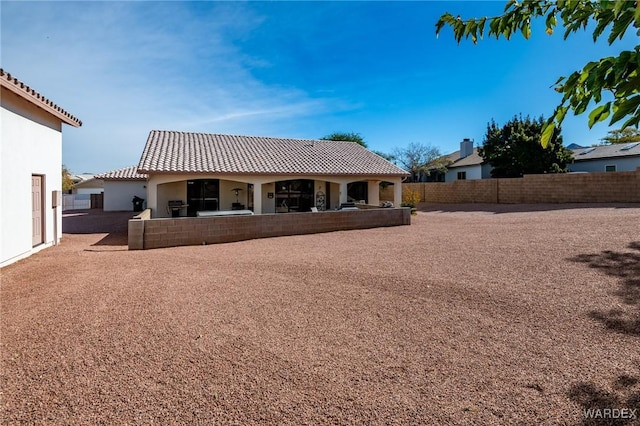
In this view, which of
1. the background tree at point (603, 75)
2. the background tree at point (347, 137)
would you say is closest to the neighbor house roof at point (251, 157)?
the background tree at point (603, 75)

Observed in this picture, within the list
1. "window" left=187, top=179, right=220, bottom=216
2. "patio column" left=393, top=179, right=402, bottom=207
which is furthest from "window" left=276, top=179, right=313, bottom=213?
"patio column" left=393, top=179, right=402, bottom=207

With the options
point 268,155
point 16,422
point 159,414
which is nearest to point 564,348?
point 159,414

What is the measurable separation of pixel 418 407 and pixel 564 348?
2203 millimetres

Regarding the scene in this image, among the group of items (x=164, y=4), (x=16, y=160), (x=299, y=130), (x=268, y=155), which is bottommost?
(x=16, y=160)

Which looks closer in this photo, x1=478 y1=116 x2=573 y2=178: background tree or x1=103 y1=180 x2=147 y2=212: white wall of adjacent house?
x1=103 y1=180 x2=147 y2=212: white wall of adjacent house

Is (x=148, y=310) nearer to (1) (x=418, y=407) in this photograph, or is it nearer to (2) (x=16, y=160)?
(1) (x=418, y=407)

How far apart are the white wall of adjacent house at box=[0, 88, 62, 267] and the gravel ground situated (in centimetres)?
99

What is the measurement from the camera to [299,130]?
36.2 meters

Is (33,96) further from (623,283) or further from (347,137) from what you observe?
(347,137)

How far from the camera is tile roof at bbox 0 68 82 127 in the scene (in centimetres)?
728

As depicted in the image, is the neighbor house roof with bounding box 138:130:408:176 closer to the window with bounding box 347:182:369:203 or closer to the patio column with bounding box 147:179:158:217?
the patio column with bounding box 147:179:158:217

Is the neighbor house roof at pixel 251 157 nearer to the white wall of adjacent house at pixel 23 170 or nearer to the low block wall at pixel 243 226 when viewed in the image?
the white wall of adjacent house at pixel 23 170

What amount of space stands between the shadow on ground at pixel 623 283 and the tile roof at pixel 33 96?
11.5m

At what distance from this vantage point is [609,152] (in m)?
29.2
